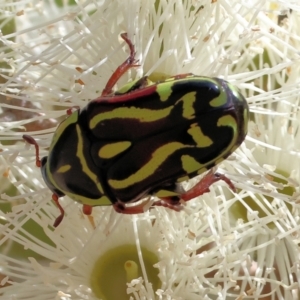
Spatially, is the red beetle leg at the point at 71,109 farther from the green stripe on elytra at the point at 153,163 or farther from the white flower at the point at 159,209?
the green stripe on elytra at the point at 153,163

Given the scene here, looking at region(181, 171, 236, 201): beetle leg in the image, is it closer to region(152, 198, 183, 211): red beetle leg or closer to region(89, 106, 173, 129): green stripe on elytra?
region(152, 198, 183, 211): red beetle leg

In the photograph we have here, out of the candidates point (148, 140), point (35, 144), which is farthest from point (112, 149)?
point (35, 144)

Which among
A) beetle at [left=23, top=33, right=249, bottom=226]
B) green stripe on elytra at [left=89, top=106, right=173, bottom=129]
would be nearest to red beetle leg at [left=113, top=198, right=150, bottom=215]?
beetle at [left=23, top=33, right=249, bottom=226]

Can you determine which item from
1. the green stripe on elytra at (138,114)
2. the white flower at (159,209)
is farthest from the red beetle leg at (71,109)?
the green stripe on elytra at (138,114)

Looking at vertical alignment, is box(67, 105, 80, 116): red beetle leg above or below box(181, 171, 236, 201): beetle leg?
above

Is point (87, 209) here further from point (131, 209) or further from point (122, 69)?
point (122, 69)
